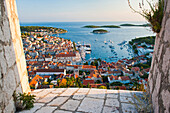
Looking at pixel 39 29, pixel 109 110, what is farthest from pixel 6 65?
pixel 39 29

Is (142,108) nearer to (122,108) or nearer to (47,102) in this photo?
(122,108)

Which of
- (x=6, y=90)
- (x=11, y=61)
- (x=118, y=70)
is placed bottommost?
(x=118, y=70)

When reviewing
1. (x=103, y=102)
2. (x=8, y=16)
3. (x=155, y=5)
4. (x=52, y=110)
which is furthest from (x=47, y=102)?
(x=155, y=5)

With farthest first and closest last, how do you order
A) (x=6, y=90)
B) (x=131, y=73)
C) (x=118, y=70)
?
(x=118, y=70)
(x=131, y=73)
(x=6, y=90)

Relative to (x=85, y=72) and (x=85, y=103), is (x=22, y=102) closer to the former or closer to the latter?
(x=85, y=103)

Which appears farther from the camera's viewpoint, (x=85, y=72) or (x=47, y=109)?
(x=85, y=72)

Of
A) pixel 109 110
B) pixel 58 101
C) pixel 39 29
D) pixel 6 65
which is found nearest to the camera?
pixel 6 65
